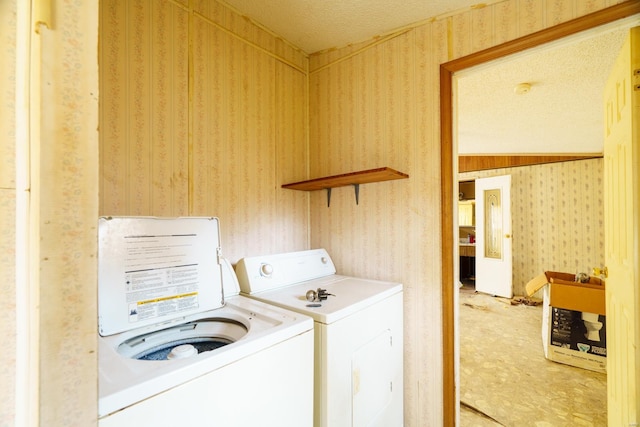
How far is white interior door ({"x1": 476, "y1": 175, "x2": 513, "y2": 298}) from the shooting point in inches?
185

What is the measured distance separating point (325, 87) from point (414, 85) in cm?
69

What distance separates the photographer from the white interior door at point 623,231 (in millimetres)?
1137

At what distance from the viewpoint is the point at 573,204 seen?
445cm

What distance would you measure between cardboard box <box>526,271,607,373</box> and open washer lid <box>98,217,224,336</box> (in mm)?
2891

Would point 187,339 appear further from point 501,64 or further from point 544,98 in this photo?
point 544,98

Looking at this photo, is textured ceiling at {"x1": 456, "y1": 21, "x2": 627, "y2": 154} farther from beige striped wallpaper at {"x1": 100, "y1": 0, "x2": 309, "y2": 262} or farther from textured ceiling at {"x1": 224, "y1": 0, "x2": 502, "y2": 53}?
beige striped wallpaper at {"x1": 100, "y1": 0, "x2": 309, "y2": 262}

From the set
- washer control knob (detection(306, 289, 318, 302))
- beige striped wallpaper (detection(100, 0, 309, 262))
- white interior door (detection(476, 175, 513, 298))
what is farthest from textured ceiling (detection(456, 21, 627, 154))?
washer control knob (detection(306, 289, 318, 302))

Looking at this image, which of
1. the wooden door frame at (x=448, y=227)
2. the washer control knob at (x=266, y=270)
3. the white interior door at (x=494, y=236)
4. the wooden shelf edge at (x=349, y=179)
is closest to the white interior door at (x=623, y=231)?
the wooden door frame at (x=448, y=227)

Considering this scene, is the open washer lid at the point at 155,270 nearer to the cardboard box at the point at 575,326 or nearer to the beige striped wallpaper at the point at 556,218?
the cardboard box at the point at 575,326

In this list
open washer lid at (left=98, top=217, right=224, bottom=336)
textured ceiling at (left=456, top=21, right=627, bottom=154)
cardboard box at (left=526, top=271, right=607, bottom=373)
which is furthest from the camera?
cardboard box at (left=526, top=271, right=607, bottom=373)

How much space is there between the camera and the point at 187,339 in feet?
3.97

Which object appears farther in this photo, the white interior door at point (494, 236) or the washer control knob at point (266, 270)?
the white interior door at point (494, 236)

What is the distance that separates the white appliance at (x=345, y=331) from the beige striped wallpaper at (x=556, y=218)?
14.4 ft

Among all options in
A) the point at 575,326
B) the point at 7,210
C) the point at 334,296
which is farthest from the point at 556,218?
the point at 7,210
